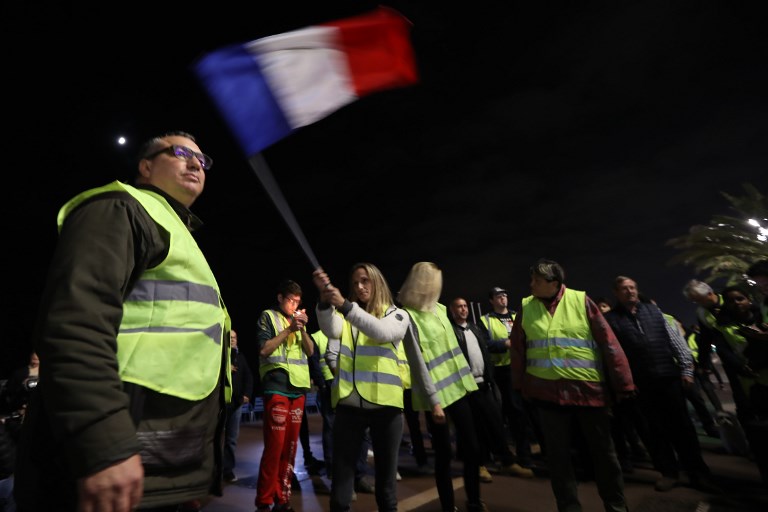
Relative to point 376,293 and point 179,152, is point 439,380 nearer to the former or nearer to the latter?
point 376,293

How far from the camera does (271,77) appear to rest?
271cm

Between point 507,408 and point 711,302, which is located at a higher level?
point 711,302

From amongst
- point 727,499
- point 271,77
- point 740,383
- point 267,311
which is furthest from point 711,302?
point 271,77

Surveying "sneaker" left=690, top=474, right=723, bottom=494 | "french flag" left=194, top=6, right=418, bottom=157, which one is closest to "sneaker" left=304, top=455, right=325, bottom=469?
"sneaker" left=690, top=474, right=723, bottom=494

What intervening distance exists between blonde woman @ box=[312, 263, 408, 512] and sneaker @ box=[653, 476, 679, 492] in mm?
3319

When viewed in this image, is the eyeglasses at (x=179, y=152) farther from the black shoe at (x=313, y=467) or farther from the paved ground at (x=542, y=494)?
the black shoe at (x=313, y=467)

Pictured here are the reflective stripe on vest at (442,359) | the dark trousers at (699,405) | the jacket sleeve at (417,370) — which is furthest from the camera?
the dark trousers at (699,405)

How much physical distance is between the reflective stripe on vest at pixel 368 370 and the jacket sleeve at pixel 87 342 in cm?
204

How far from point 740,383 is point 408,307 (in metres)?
4.12

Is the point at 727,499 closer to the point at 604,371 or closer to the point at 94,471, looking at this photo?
the point at 604,371

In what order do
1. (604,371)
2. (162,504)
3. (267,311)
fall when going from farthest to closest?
1. (267,311)
2. (604,371)
3. (162,504)

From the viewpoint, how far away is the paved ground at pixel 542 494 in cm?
399

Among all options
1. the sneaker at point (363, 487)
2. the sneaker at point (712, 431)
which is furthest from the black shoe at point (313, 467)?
the sneaker at point (712, 431)

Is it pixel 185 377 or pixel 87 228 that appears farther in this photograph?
pixel 185 377
